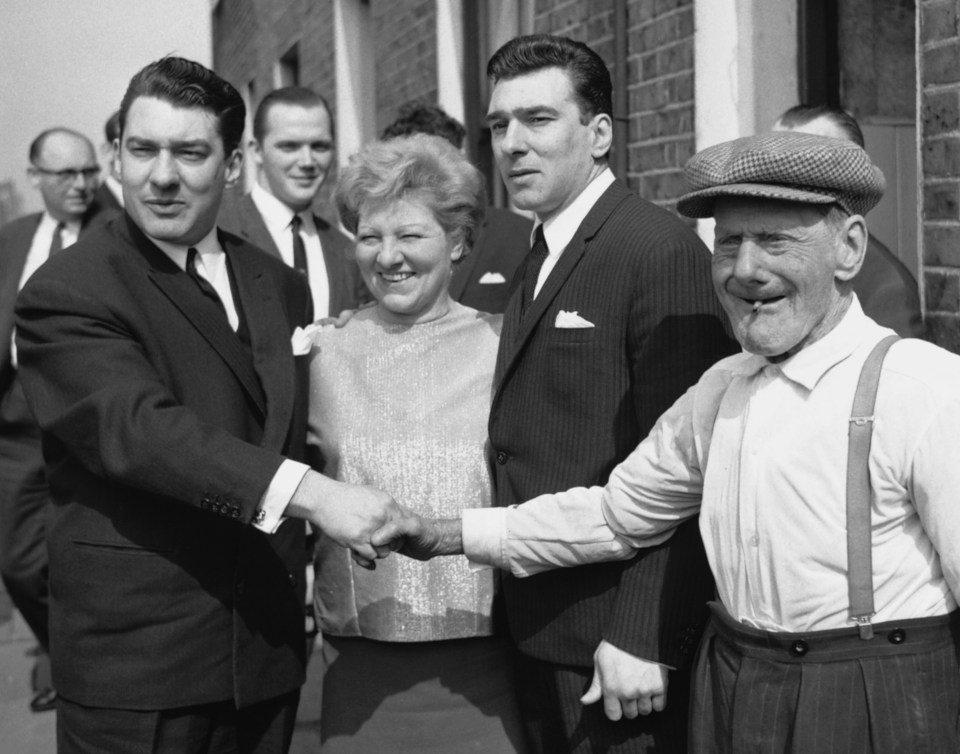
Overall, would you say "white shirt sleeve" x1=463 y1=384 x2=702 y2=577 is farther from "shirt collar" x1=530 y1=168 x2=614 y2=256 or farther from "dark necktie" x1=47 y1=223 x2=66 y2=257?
"dark necktie" x1=47 y1=223 x2=66 y2=257

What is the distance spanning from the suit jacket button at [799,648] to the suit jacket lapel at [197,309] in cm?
132

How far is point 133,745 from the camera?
2682mm

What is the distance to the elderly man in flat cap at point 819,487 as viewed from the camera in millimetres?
1872

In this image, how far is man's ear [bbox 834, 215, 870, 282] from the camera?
6.50ft

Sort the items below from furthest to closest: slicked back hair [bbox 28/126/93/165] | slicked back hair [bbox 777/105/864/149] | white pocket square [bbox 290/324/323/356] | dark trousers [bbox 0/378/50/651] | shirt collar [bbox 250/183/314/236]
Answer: slicked back hair [bbox 28/126/93/165] → shirt collar [bbox 250/183/314/236] → dark trousers [bbox 0/378/50/651] → slicked back hair [bbox 777/105/864/149] → white pocket square [bbox 290/324/323/356]

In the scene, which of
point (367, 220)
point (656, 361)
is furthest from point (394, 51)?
point (656, 361)

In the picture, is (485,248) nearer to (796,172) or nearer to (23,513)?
(23,513)

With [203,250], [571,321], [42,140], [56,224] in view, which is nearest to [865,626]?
[571,321]

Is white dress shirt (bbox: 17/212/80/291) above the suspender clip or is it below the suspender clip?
above

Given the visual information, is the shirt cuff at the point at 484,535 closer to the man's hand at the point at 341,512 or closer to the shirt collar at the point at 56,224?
the man's hand at the point at 341,512

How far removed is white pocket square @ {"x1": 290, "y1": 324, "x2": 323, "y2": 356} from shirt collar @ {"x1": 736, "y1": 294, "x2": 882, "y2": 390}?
128 centimetres

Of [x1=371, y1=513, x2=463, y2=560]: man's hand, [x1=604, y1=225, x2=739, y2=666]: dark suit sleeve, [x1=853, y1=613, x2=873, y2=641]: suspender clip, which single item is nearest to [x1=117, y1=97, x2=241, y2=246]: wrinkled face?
[x1=371, y1=513, x2=463, y2=560]: man's hand

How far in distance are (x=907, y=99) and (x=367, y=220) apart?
72.1 inches

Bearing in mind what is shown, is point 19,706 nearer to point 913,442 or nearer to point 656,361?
point 656,361
